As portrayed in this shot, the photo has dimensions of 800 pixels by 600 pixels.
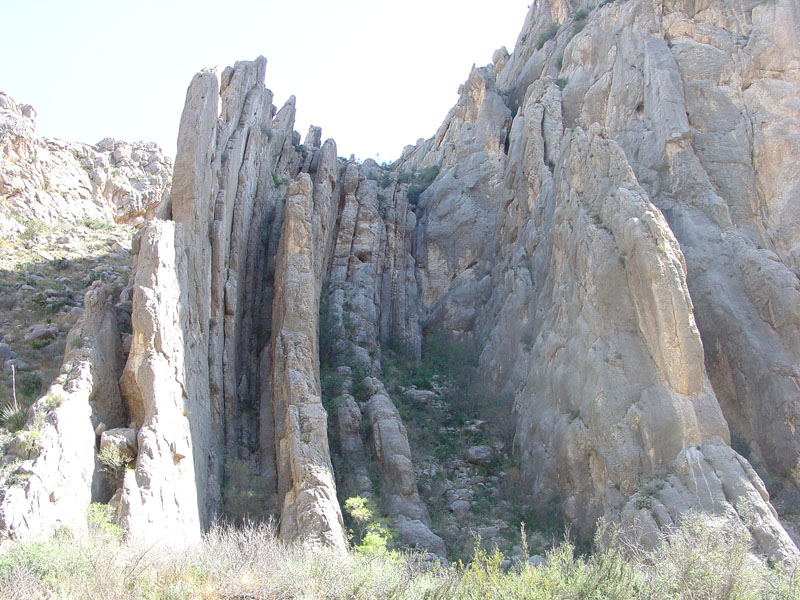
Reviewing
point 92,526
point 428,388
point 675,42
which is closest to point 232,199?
point 428,388

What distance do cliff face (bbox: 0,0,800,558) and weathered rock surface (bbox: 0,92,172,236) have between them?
23.1 ft

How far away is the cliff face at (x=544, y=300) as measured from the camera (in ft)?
69.2

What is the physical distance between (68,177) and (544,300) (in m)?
23.4

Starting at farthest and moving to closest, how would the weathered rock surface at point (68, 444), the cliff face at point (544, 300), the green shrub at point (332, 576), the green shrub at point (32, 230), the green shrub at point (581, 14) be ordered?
the green shrub at point (581, 14) < the green shrub at point (32, 230) < the cliff face at point (544, 300) < the weathered rock surface at point (68, 444) < the green shrub at point (332, 576)

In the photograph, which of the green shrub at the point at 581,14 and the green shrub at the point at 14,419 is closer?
the green shrub at the point at 14,419

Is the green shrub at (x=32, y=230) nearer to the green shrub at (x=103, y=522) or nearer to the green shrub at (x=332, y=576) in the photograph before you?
the green shrub at (x=103, y=522)

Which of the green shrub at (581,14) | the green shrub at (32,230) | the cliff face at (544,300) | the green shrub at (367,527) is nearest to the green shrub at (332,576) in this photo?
the cliff face at (544,300)

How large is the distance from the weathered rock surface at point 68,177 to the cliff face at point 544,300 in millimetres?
7045

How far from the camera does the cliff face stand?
21078 mm

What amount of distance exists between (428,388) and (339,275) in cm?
685

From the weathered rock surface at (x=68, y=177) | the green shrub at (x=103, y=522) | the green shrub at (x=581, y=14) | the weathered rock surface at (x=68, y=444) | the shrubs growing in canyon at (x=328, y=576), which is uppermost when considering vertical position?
the green shrub at (x=581, y=14)

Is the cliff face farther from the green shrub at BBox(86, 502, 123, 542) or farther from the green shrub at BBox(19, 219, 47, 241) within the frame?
the green shrub at BBox(19, 219, 47, 241)

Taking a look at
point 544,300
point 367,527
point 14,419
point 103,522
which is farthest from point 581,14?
point 103,522

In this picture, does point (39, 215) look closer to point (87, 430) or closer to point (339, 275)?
point (339, 275)
